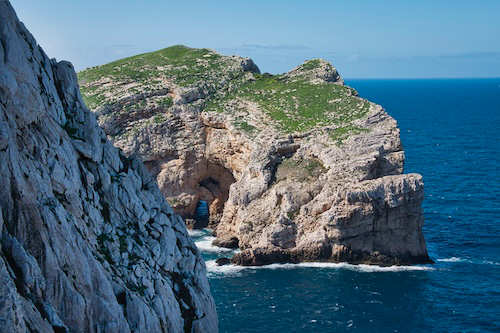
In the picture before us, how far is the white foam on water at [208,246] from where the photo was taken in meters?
78.3

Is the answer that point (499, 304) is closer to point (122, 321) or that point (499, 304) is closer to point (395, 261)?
point (395, 261)

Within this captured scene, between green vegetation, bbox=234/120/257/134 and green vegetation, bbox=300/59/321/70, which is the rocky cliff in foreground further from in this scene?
green vegetation, bbox=300/59/321/70

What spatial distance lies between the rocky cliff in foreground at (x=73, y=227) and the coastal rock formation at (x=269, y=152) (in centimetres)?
3140

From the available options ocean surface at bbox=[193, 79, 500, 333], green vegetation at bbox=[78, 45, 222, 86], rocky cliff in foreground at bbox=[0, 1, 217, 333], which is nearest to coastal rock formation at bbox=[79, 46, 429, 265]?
green vegetation at bbox=[78, 45, 222, 86]

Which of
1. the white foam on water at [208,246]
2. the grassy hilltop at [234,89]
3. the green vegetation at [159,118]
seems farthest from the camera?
the green vegetation at [159,118]

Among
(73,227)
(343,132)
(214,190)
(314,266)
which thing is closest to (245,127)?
(214,190)

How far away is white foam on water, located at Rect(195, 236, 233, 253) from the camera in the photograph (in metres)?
78.3

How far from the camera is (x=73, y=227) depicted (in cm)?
2842

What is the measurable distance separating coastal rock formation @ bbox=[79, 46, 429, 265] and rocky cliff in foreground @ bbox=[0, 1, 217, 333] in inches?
1236

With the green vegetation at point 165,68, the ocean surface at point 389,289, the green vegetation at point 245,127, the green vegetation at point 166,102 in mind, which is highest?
the green vegetation at point 165,68

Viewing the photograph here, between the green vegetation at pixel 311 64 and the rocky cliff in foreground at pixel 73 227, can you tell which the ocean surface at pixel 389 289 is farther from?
the green vegetation at pixel 311 64

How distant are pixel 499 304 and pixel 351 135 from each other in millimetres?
27550

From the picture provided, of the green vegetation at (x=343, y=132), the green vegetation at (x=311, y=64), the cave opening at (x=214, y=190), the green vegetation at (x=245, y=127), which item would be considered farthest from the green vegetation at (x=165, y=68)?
the green vegetation at (x=343, y=132)

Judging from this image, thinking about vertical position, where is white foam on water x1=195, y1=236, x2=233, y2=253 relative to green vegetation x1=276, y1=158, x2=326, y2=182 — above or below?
below
